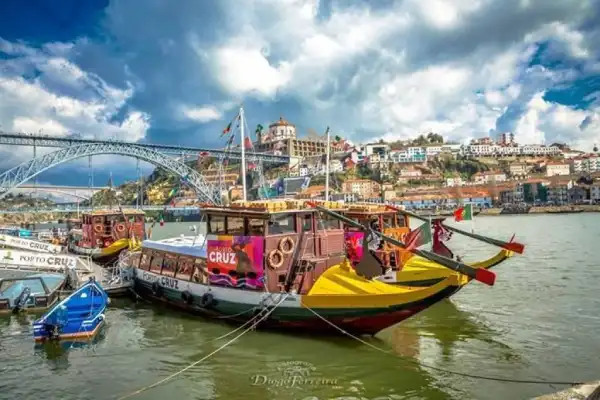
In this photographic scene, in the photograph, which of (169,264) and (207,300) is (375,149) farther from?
(207,300)

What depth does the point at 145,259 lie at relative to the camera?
1783 centimetres

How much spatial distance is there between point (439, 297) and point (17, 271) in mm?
17597

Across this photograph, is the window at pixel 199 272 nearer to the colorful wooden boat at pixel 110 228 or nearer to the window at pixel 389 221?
the window at pixel 389 221

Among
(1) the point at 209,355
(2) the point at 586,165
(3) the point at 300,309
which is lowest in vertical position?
(1) the point at 209,355

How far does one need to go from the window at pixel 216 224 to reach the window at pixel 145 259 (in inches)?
223

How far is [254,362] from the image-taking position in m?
10.1

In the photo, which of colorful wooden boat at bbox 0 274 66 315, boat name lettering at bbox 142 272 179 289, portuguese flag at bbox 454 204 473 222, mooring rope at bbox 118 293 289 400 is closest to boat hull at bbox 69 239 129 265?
colorful wooden boat at bbox 0 274 66 315

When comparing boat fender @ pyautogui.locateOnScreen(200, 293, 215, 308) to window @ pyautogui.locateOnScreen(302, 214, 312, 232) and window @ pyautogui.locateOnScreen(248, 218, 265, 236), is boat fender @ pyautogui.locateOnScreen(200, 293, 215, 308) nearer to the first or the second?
window @ pyautogui.locateOnScreen(248, 218, 265, 236)

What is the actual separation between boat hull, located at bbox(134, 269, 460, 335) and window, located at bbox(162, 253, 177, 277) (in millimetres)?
1676

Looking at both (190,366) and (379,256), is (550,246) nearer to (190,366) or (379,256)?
(379,256)

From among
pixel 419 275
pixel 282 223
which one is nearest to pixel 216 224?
pixel 282 223

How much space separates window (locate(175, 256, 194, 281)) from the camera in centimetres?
1490

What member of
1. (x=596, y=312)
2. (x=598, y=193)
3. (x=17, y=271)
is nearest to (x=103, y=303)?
(x=17, y=271)

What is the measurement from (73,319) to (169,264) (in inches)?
171
